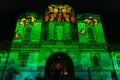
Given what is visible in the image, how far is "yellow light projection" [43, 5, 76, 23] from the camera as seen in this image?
112 ft

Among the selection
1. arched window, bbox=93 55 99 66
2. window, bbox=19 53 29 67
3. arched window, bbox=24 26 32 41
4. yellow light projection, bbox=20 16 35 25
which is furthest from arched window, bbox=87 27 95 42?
window, bbox=19 53 29 67

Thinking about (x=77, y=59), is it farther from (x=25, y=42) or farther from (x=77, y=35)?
(x=25, y=42)

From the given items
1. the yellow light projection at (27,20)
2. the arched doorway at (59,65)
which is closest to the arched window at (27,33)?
Result: the yellow light projection at (27,20)

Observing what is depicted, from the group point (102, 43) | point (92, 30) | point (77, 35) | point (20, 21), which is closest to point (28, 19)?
point (20, 21)

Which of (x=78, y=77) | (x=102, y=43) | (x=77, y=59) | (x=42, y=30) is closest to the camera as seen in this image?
(x=78, y=77)

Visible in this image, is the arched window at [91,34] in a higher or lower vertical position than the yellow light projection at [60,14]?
lower

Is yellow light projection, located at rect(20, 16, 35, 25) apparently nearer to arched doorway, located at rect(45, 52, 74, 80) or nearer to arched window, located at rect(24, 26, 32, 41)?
arched window, located at rect(24, 26, 32, 41)

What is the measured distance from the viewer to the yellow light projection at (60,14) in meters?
34.1

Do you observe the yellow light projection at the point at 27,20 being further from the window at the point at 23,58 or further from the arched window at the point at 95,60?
the arched window at the point at 95,60

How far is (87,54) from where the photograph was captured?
29703 mm

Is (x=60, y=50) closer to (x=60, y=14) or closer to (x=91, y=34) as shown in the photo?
(x=91, y=34)

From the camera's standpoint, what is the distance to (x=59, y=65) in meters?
29.1

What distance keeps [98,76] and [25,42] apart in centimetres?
1381

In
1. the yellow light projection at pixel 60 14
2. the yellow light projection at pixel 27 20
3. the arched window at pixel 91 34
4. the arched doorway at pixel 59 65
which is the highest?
the yellow light projection at pixel 60 14
